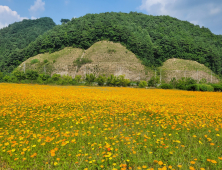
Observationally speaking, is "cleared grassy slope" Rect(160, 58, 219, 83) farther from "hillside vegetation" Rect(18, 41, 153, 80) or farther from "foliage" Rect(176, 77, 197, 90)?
"foliage" Rect(176, 77, 197, 90)

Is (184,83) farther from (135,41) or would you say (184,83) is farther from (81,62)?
(135,41)

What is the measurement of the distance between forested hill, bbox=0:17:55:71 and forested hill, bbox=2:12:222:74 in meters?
10.5

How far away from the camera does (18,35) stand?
407 feet

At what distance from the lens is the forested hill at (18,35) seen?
338 feet

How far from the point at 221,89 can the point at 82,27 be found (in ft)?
303

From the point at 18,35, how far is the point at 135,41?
3975 inches

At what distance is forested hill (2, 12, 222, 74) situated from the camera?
88625 millimetres

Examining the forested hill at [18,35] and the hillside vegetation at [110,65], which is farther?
the forested hill at [18,35]

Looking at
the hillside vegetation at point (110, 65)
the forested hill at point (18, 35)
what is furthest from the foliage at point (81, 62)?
the forested hill at point (18, 35)

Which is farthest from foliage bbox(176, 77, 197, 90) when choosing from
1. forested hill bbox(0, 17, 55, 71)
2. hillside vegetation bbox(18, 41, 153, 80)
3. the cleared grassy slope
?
forested hill bbox(0, 17, 55, 71)

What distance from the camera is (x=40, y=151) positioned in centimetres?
358

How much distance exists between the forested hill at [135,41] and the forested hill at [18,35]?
1055cm

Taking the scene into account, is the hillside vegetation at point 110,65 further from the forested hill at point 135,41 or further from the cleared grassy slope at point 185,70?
the forested hill at point 135,41

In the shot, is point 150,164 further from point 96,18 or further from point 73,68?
point 96,18
